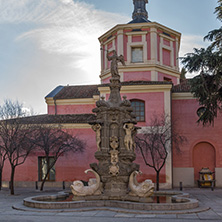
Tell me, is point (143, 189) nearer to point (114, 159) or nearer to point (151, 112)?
point (114, 159)

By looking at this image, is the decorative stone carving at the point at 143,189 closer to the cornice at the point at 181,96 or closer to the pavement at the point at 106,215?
the pavement at the point at 106,215

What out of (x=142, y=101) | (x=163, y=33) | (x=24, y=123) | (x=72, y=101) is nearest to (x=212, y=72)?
(x=142, y=101)

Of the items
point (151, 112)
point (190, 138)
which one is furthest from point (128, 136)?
point (190, 138)

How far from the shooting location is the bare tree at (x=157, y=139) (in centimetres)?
2595

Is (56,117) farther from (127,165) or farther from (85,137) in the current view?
(127,165)

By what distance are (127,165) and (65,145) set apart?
11.6m

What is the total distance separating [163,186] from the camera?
27.0m

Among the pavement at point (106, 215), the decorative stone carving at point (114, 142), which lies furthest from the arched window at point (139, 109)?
the pavement at point (106, 215)

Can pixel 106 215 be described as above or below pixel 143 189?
below

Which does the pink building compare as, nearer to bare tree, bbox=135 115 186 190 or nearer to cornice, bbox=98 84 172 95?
cornice, bbox=98 84 172 95

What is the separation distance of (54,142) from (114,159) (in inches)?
444

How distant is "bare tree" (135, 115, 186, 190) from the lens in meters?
26.0

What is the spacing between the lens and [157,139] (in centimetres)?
2595

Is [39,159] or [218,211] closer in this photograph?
[218,211]
